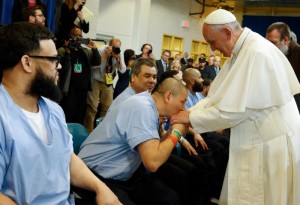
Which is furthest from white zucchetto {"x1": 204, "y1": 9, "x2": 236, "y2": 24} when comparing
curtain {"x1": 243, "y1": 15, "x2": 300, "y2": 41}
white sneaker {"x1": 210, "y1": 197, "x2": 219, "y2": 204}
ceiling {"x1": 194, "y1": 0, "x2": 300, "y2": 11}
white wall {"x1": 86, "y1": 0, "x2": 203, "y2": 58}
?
curtain {"x1": 243, "y1": 15, "x2": 300, "y2": 41}

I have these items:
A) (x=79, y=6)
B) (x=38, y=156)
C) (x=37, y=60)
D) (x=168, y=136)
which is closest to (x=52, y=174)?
(x=38, y=156)

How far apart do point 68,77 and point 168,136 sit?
2.59 metres

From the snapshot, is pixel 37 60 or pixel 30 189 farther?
pixel 37 60

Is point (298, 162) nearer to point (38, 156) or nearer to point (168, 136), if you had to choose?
point (168, 136)

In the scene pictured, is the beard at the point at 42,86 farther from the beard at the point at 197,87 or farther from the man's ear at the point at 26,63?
the beard at the point at 197,87

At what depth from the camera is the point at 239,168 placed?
233cm

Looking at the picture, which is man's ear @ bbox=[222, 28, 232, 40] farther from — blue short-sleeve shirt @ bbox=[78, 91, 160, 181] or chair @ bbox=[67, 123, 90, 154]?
chair @ bbox=[67, 123, 90, 154]

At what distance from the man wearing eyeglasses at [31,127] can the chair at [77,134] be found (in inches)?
32.3

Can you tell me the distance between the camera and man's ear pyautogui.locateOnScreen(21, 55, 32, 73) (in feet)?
4.92

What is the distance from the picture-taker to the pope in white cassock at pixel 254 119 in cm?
220

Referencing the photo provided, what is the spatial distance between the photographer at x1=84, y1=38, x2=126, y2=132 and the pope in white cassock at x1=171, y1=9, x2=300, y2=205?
11.0 feet

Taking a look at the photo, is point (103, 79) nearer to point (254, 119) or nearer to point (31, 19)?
point (31, 19)

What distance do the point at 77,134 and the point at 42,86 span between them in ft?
3.38

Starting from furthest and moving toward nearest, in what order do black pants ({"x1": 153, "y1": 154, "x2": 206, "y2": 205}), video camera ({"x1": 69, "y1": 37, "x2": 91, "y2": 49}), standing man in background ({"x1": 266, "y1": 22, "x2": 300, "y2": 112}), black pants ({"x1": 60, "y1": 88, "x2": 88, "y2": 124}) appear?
black pants ({"x1": 60, "y1": 88, "x2": 88, "y2": 124}) → video camera ({"x1": 69, "y1": 37, "x2": 91, "y2": 49}) → standing man in background ({"x1": 266, "y1": 22, "x2": 300, "y2": 112}) → black pants ({"x1": 153, "y1": 154, "x2": 206, "y2": 205})
